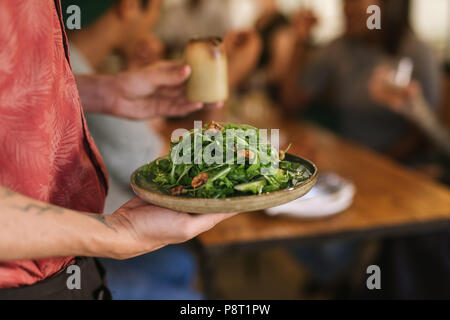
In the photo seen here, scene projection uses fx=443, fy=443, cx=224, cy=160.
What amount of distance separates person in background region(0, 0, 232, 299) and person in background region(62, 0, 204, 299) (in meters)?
0.69

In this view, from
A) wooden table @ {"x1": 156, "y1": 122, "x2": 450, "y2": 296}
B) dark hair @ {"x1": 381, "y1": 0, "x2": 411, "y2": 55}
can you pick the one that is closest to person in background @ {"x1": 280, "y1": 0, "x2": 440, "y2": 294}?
dark hair @ {"x1": 381, "y1": 0, "x2": 411, "y2": 55}

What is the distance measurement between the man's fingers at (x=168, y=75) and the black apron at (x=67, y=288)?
2.05 feet

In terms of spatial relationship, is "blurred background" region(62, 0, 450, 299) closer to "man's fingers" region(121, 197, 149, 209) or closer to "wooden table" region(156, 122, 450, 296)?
"wooden table" region(156, 122, 450, 296)

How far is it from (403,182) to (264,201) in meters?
1.61

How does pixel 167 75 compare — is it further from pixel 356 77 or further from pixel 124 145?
pixel 356 77

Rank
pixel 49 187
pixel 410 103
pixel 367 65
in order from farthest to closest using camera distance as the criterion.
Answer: pixel 367 65 → pixel 410 103 → pixel 49 187

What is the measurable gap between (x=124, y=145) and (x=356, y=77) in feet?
7.06

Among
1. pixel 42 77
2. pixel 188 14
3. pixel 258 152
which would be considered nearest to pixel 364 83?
pixel 258 152

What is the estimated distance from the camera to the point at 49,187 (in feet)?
2.87

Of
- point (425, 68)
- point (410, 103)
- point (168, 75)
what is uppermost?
point (168, 75)

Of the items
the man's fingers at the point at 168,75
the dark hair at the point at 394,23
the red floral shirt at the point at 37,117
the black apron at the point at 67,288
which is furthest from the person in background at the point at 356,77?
the red floral shirt at the point at 37,117

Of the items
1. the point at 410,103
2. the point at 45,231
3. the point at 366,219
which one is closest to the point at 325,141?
the point at 410,103

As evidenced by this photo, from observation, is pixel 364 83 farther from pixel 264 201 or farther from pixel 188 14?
pixel 188 14

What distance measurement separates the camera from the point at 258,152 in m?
0.95
